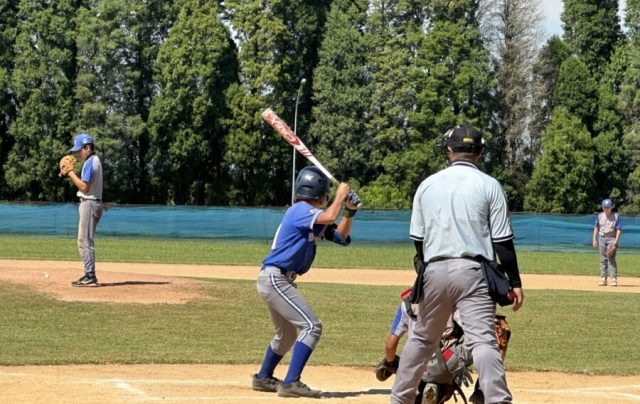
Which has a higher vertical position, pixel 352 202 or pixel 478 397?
pixel 352 202

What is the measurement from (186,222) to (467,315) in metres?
31.9

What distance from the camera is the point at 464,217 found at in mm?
6680

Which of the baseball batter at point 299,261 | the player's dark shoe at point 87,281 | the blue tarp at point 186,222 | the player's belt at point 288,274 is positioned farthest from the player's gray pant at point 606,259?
the player's belt at point 288,274

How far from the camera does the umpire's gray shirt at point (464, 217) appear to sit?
6645mm

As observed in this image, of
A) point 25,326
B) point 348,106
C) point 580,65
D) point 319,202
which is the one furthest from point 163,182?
point 319,202

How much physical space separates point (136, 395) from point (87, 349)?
123 inches

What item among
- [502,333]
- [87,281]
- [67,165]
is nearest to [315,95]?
[87,281]

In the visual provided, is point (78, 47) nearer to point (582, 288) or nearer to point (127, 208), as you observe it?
point (127, 208)

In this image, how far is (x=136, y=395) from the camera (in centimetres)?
841

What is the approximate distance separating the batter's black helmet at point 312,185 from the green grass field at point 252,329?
279cm

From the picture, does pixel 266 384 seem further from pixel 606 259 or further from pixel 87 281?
pixel 606 259

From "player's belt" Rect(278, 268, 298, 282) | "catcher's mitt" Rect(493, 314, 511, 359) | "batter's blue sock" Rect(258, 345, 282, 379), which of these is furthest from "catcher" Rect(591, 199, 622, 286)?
"catcher's mitt" Rect(493, 314, 511, 359)

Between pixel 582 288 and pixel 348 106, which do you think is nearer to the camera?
pixel 582 288

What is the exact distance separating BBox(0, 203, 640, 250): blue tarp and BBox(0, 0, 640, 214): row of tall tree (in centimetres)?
2473
